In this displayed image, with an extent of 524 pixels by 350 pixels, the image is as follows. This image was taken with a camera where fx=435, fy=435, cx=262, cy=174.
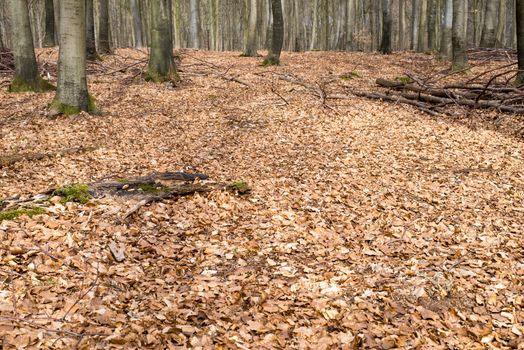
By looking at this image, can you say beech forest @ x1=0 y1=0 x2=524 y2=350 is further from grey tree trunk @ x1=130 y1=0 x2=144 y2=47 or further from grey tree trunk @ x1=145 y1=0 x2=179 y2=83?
grey tree trunk @ x1=130 y1=0 x2=144 y2=47

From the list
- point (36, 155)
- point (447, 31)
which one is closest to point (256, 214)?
point (36, 155)

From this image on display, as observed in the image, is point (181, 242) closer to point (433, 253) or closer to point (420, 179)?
point (433, 253)

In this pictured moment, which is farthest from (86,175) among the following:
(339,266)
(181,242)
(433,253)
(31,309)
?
(433,253)

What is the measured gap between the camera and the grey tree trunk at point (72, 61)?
835cm

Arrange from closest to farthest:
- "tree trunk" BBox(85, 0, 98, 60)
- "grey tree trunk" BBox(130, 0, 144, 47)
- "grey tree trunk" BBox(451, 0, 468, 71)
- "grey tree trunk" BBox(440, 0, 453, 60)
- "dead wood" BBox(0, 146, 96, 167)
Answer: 1. "dead wood" BBox(0, 146, 96, 167)
2. "grey tree trunk" BBox(451, 0, 468, 71)
3. "tree trunk" BBox(85, 0, 98, 60)
4. "grey tree trunk" BBox(440, 0, 453, 60)
5. "grey tree trunk" BBox(130, 0, 144, 47)

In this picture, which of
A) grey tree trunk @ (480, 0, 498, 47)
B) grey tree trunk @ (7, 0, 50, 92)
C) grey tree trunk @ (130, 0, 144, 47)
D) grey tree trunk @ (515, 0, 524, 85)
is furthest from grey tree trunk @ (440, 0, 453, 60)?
grey tree trunk @ (130, 0, 144, 47)

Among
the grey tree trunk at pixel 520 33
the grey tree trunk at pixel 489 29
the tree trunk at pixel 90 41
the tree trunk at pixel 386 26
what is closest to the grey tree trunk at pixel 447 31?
the grey tree trunk at pixel 489 29

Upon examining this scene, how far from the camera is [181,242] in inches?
184

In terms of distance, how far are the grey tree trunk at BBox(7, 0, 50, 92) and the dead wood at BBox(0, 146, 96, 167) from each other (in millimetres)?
4840

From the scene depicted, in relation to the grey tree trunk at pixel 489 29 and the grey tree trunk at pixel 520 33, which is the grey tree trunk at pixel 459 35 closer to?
the grey tree trunk at pixel 520 33

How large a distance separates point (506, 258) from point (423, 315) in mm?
1520

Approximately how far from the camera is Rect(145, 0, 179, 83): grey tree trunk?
12.1 metres

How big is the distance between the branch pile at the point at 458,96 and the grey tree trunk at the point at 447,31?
5813mm

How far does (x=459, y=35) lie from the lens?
14.1 meters
